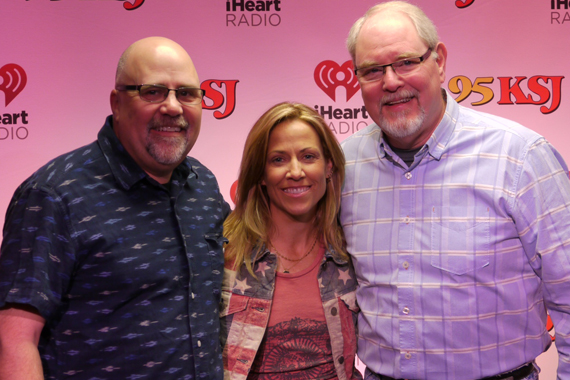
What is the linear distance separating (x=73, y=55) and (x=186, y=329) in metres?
1.90

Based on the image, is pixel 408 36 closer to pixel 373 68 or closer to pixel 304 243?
pixel 373 68

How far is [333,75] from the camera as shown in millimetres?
2879

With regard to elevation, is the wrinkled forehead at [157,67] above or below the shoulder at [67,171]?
above

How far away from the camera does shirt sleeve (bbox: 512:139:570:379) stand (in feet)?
5.05

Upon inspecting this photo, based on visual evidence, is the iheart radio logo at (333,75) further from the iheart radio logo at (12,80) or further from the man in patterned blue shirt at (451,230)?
the iheart radio logo at (12,80)

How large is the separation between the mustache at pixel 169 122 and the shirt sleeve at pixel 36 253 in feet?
1.13

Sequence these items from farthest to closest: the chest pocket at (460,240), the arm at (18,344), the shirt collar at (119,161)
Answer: the chest pocket at (460,240), the shirt collar at (119,161), the arm at (18,344)

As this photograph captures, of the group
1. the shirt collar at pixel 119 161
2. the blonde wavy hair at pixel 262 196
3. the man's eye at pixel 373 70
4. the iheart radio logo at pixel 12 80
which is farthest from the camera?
the iheart radio logo at pixel 12 80

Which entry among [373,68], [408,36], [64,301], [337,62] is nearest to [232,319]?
[64,301]

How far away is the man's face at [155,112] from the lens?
1530 mm

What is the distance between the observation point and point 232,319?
6.44 ft

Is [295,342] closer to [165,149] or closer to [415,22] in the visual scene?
[165,149]

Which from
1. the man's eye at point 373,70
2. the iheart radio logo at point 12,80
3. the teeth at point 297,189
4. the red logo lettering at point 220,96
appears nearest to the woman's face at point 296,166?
the teeth at point 297,189

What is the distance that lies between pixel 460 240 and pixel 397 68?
0.60 metres
